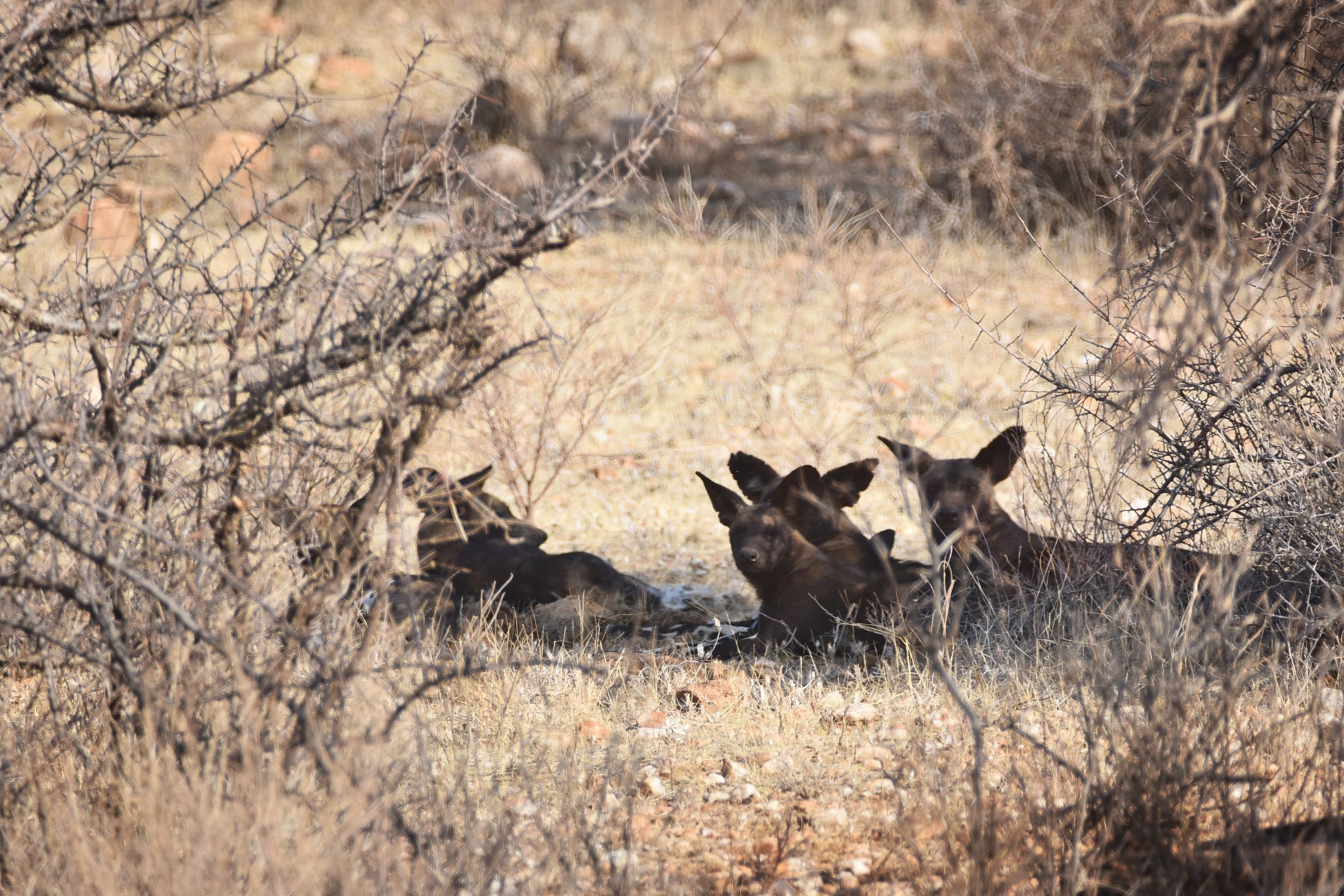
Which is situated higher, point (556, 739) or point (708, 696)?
point (708, 696)

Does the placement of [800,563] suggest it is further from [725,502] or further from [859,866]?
[859,866]

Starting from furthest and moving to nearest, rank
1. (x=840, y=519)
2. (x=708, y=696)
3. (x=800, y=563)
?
(x=840, y=519), (x=800, y=563), (x=708, y=696)

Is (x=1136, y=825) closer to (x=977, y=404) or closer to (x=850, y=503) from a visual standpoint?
(x=850, y=503)

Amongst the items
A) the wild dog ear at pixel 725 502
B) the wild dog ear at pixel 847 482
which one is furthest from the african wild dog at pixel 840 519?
the wild dog ear at pixel 725 502

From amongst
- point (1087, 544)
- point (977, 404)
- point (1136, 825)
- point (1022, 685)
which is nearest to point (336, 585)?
point (1136, 825)

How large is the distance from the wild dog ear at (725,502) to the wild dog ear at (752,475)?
28cm

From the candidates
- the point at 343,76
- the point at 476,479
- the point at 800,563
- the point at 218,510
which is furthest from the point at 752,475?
the point at 343,76

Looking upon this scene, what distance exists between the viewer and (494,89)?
537 inches

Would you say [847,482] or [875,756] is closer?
[875,756]

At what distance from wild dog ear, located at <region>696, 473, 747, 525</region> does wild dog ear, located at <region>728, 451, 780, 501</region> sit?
Result: 0.28 metres

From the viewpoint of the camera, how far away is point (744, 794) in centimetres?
397

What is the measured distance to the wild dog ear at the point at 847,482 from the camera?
581 cm

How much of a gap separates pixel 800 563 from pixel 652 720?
1.42 meters

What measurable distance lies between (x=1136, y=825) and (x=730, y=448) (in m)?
6.36
